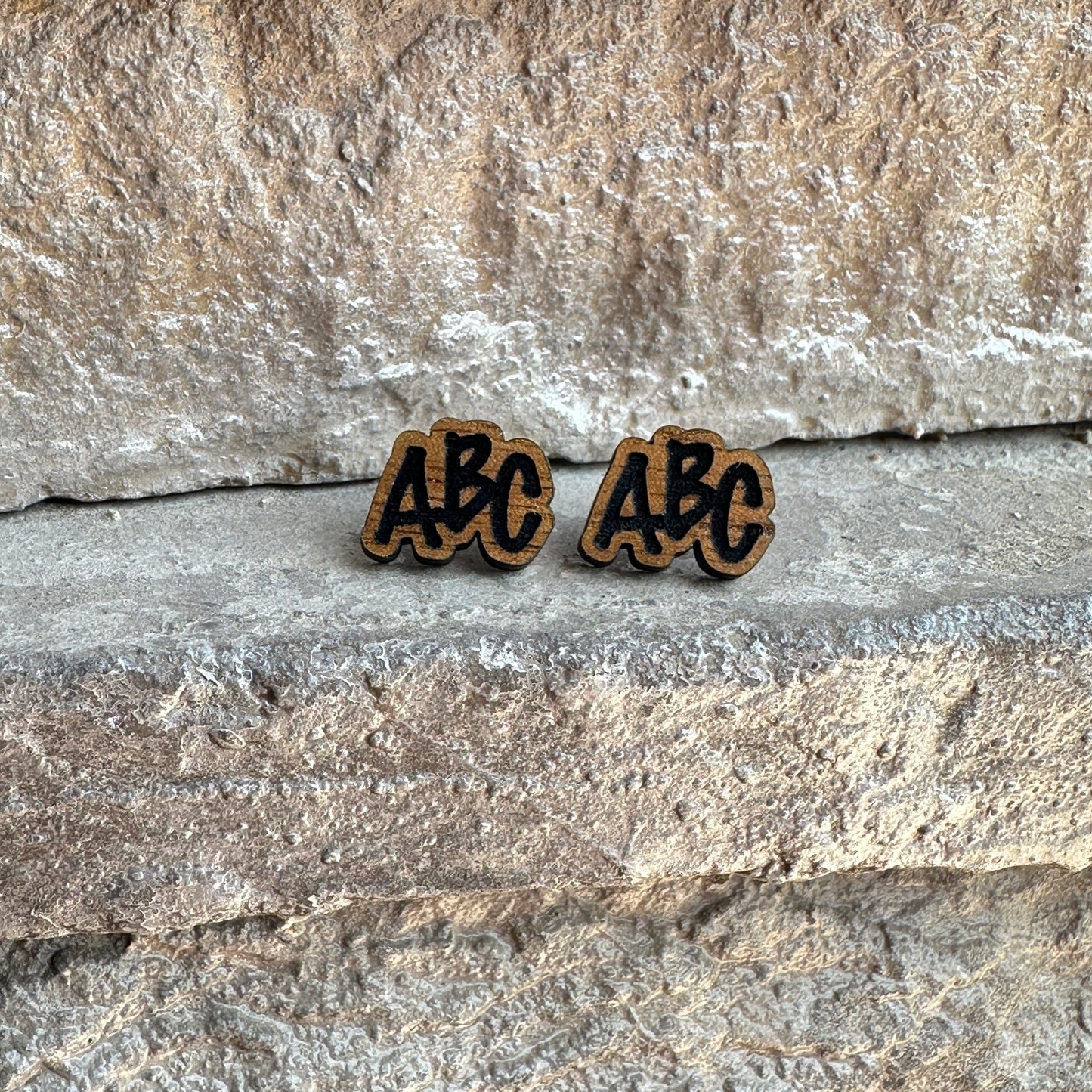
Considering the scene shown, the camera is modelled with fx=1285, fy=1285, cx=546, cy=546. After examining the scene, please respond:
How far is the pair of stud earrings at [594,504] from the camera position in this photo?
3.09ft

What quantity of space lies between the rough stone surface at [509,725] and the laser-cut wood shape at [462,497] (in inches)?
1.0

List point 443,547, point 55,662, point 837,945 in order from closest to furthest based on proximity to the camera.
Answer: point 55,662 < point 443,547 < point 837,945

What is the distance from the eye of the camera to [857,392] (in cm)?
117

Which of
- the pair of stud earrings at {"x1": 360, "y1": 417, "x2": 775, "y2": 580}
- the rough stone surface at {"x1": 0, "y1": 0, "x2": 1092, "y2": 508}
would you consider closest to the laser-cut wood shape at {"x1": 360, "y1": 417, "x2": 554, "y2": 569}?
the pair of stud earrings at {"x1": 360, "y1": 417, "x2": 775, "y2": 580}

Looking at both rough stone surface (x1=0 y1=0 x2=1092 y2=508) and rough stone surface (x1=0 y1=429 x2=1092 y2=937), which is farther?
rough stone surface (x1=0 y1=0 x2=1092 y2=508)

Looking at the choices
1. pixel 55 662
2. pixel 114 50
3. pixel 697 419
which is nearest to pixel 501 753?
pixel 55 662

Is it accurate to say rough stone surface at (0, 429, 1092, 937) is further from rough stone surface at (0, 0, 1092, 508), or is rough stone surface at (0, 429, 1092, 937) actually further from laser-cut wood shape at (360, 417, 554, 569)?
rough stone surface at (0, 0, 1092, 508)

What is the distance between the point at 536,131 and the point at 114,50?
327mm

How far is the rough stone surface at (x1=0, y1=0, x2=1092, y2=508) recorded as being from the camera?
99cm

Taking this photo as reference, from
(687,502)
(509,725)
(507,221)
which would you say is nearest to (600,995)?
(509,725)

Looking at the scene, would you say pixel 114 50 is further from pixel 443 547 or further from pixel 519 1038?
pixel 519 1038

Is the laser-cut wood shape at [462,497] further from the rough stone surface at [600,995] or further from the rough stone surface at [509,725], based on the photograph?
the rough stone surface at [600,995]

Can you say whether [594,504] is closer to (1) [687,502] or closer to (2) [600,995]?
(1) [687,502]

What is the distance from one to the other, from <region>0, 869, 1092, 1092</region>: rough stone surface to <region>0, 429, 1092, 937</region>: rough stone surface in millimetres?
120
